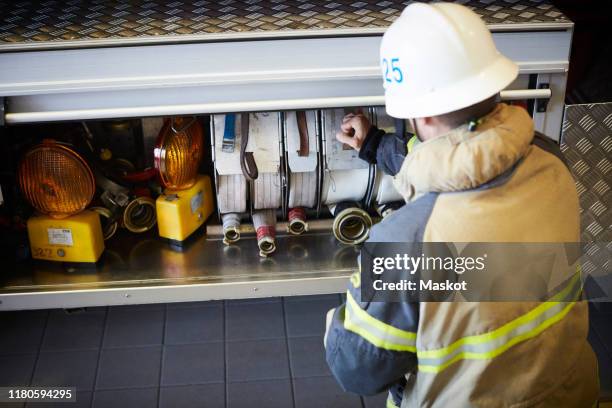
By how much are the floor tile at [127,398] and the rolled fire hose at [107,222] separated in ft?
2.21

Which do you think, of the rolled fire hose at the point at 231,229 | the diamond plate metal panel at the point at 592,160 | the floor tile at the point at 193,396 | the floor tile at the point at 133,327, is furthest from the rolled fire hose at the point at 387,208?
the floor tile at the point at 133,327

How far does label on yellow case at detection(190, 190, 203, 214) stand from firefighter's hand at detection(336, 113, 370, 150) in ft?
2.33

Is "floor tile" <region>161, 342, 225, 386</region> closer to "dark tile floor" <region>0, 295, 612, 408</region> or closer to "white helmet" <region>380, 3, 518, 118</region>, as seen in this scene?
"dark tile floor" <region>0, 295, 612, 408</region>

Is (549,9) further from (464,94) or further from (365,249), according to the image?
(365,249)

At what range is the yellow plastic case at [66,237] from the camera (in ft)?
9.46

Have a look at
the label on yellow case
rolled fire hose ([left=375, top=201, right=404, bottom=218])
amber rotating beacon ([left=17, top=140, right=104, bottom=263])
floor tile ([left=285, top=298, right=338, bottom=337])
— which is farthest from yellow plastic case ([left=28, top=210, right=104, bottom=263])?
rolled fire hose ([left=375, top=201, right=404, bottom=218])

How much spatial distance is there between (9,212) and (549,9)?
7.69 ft

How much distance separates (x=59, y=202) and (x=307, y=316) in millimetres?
1223

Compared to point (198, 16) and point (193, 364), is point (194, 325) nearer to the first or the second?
point (193, 364)

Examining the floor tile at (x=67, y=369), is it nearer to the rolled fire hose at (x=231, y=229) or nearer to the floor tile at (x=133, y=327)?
the floor tile at (x=133, y=327)

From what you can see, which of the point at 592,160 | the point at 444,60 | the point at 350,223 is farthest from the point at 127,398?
the point at 592,160

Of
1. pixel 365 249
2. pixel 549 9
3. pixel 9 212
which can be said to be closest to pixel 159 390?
pixel 9 212

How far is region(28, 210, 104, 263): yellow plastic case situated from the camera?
288cm

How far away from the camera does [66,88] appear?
241 cm
